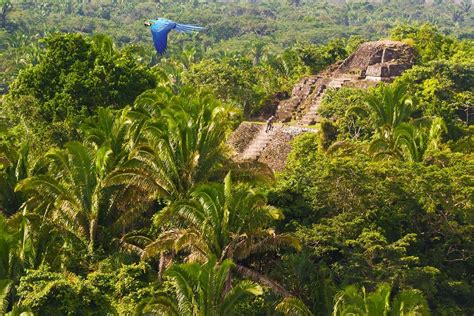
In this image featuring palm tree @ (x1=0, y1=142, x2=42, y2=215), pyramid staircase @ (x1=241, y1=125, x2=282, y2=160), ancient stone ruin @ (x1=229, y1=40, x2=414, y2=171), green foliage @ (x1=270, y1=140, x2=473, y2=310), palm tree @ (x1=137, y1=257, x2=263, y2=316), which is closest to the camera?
palm tree @ (x1=137, y1=257, x2=263, y2=316)

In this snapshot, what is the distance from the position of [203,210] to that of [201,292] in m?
2.73

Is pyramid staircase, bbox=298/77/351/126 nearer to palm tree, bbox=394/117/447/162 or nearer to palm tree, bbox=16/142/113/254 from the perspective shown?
palm tree, bbox=394/117/447/162

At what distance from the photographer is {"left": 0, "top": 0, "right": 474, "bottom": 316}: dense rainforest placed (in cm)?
1756

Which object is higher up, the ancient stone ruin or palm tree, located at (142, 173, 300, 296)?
palm tree, located at (142, 173, 300, 296)

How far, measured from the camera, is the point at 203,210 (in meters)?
18.4

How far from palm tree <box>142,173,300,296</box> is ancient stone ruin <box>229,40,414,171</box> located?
1446 centimetres

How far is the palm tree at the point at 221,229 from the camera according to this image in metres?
18.2

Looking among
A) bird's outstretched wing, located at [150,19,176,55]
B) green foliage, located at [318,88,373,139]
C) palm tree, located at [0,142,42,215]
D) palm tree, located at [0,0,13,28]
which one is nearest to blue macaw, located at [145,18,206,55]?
bird's outstretched wing, located at [150,19,176,55]

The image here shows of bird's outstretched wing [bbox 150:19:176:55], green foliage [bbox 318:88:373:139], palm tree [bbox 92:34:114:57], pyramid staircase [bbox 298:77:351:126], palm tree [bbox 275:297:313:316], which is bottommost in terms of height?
pyramid staircase [bbox 298:77:351:126]

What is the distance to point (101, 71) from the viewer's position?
33.0 m

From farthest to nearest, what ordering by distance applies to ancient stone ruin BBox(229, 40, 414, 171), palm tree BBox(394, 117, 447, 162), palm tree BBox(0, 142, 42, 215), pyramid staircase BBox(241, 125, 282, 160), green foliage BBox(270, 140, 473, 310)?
ancient stone ruin BBox(229, 40, 414, 171)
pyramid staircase BBox(241, 125, 282, 160)
palm tree BBox(394, 117, 447, 162)
palm tree BBox(0, 142, 42, 215)
green foliage BBox(270, 140, 473, 310)

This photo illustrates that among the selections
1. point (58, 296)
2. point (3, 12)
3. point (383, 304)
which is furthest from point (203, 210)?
point (3, 12)

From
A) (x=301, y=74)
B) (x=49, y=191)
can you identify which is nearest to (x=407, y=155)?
(x=49, y=191)

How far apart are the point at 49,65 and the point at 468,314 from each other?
21325 mm
